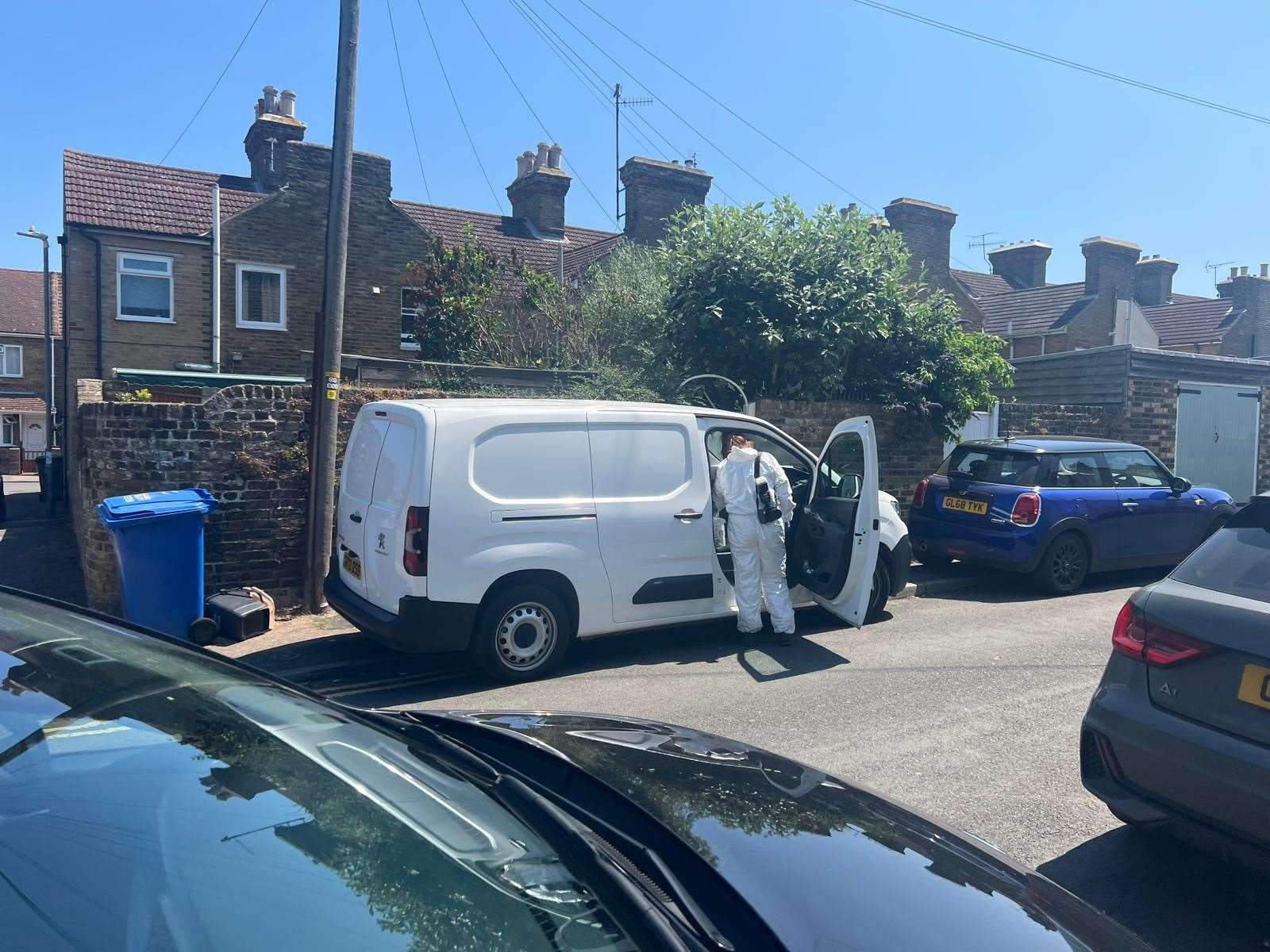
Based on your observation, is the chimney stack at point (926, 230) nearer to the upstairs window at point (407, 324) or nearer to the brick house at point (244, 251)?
the brick house at point (244, 251)

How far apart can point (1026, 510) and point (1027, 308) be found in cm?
2211

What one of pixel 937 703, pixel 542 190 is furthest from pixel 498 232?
pixel 937 703

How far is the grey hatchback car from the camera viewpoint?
10.6ft

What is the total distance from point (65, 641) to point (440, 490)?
12.7ft

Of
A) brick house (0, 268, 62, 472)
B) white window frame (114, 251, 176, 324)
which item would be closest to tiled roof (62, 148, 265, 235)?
white window frame (114, 251, 176, 324)

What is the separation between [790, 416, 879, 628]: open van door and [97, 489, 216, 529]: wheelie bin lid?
4.59m

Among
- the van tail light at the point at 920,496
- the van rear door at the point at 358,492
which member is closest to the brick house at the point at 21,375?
the van rear door at the point at 358,492

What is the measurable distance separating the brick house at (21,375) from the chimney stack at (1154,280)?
141ft

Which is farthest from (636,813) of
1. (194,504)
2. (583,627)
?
(194,504)

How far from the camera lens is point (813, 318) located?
452 inches

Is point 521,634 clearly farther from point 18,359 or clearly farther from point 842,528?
point 18,359

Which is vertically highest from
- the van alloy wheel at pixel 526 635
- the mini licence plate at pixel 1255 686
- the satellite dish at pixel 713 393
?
the satellite dish at pixel 713 393

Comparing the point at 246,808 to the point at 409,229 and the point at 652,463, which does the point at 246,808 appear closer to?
the point at 652,463

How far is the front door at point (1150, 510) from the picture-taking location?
1006 cm
